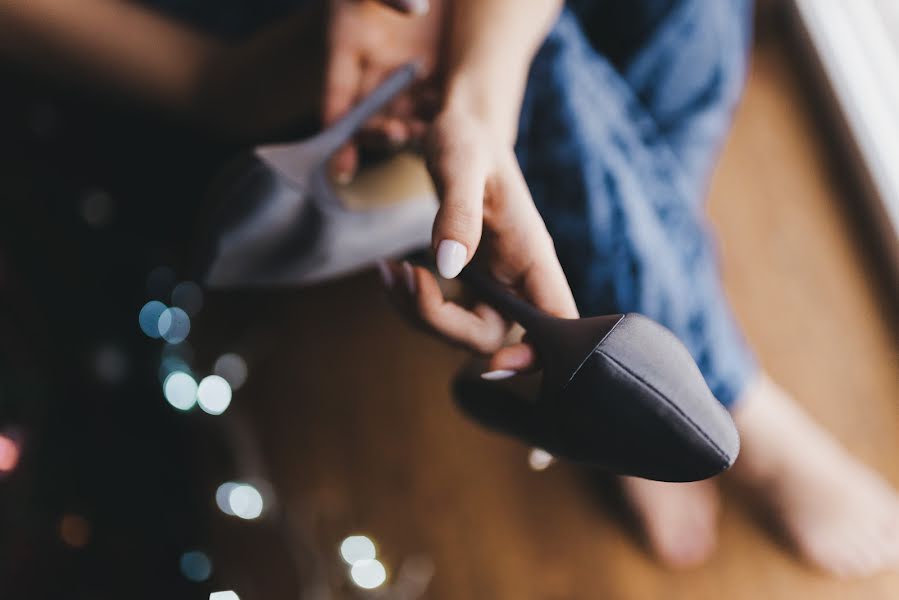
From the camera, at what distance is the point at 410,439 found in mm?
1018

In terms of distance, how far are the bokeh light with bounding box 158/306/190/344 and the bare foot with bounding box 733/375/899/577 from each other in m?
0.83

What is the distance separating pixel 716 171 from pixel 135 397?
1033mm

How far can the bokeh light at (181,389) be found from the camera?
2.86 feet

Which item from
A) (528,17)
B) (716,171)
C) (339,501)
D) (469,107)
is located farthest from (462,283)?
(716,171)

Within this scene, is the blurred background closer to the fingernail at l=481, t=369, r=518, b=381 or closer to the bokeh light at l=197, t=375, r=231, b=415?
the bokeh light at l=197, t=375, r=231, b=415

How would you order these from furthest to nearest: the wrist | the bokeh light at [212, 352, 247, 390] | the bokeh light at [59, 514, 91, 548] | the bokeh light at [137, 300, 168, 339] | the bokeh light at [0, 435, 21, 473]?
the bokeh light at [212, 352, 247, 390], the bokeh light at [137, 300, 168, 339], the bokeh light at [59, 514, 91, 548], the bokeh light at [0, 435, 21, 473], the wrist

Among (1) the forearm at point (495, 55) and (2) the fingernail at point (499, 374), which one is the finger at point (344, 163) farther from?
(2) the fingernail at point (499, 374)

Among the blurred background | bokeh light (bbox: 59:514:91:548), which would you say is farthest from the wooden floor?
bokeh light (bbox: 59:514:91:548)

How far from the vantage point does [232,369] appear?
110 centimetres

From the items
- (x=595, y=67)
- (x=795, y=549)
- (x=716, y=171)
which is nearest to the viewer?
(x=595, y=67)

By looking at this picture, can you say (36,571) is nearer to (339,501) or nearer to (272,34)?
(339,501)

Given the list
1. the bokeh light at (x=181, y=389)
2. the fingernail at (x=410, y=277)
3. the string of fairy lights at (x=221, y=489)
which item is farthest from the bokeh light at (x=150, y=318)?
the fingernail at (x=410, y=277)

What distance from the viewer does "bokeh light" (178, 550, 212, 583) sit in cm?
83

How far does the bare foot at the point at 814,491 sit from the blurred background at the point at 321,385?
4 centimetres
